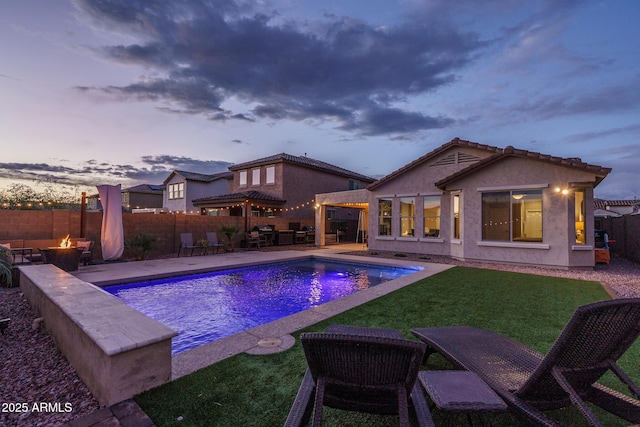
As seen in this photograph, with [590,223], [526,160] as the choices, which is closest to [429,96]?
[526,160]

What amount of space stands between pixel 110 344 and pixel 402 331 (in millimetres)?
3485

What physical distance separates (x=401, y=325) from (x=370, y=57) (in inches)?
611

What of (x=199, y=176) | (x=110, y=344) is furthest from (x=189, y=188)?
(x=110, y=344)

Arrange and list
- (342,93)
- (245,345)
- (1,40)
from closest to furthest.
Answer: (245,345) → (1,40) → (342,93)

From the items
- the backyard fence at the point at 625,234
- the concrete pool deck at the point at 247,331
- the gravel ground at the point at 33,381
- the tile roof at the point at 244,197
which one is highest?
the tile roof at the point at 244,197

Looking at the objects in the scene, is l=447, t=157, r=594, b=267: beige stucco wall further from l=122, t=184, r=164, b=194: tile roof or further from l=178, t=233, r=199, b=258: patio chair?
l=122, t=184, r=164, b=194: tile roof

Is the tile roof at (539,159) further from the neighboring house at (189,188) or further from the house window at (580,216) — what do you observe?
the neighboring house at (189,188)

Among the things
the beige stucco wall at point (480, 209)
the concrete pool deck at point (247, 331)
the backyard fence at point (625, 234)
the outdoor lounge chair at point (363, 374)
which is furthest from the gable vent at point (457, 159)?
the outdoor lounge chair at point (363, 374)

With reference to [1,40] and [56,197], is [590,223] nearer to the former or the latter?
[1,40]

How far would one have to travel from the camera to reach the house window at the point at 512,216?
10812 millimetres

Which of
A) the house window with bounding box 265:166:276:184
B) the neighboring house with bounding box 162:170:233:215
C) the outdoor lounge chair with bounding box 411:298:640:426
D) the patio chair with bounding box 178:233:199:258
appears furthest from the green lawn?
the neighboring house with bounding box 162:170:233:215

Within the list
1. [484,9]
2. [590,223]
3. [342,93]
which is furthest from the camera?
[342,93]

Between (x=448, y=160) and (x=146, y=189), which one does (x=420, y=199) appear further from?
(x=146, y=189)

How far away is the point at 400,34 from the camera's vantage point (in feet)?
52.2
